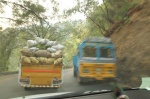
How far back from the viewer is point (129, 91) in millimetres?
2213

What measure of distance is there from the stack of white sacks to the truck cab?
165 cm

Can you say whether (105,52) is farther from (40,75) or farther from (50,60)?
(40,75)

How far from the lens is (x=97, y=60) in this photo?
1430 centimetres

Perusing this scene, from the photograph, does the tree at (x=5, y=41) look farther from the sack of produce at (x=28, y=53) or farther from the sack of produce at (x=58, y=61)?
the sack of produce at (x=58, y=61)

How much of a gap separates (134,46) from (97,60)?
2636 millimetres

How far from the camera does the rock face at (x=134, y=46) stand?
1300 cm

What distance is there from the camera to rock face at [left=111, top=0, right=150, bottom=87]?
13.0 metres

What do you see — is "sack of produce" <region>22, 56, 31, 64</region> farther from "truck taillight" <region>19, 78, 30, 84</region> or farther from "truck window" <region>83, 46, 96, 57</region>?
"truck window" <region>83, 46, 96, 57</region>

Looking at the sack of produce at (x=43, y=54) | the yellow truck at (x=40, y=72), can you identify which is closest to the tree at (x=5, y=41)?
the sack of produce at (x=43, y=54)

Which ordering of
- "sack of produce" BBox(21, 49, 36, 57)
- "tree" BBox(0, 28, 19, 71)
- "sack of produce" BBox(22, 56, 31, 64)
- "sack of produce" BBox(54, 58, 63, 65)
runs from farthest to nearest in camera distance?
1. "tree" BBox(0, 28, 19, 71)
2. "sack of produce" BBox(21, 49, 36, 57)
3. "sack of produce" BBox(54, 58, 63, 65)
4. "sack of produce" BBox(22, 56, 31, 64)

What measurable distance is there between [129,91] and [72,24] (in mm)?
47071

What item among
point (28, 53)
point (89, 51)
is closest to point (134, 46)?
point (89, 51)

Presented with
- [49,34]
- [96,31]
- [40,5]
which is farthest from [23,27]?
[96,31]

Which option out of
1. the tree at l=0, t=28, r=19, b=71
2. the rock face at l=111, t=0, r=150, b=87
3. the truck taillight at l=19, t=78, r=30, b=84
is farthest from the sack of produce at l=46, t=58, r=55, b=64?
the tree at l=0, t=28, r=19, b=71
